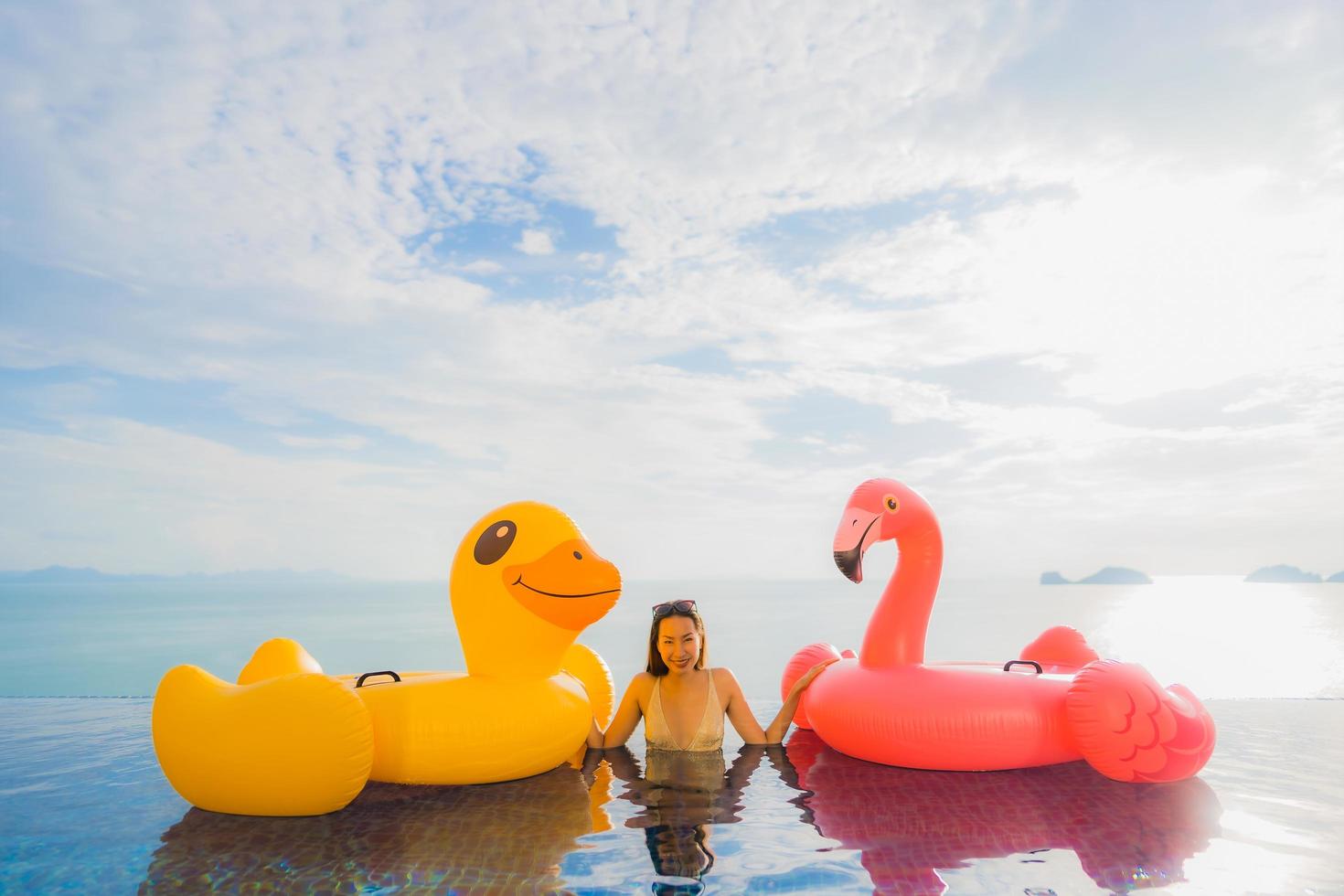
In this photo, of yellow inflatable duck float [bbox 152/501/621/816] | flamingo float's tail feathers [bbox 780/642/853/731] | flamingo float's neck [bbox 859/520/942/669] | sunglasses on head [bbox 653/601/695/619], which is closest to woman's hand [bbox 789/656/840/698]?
flamingo float's tail feathers [bbox 780/642/853/731]

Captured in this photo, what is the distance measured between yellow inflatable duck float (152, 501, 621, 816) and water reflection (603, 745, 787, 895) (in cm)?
43

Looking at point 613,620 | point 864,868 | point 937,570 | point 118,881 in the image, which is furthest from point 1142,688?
point 613,620

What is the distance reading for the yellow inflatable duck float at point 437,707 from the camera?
354 centimetres

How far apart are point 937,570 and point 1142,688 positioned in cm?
118

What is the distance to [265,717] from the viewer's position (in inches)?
138

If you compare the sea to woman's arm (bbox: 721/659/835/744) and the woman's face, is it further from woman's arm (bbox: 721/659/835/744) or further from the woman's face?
the woman's face

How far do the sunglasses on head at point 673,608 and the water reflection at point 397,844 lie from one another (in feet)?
2.85

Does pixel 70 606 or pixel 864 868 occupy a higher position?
pixel 70 606

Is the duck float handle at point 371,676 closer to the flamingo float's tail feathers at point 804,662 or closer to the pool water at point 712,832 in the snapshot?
the pool water at point 712,832

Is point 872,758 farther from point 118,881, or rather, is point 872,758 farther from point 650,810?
point 118,881

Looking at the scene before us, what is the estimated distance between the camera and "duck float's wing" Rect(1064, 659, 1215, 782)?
3961 millimetres

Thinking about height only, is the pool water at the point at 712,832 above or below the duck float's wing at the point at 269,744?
below

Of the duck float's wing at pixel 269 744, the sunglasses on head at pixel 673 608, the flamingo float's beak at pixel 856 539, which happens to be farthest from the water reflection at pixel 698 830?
the flamingo float's beak at pixel 856 539

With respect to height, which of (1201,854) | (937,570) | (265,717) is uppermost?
(937,570)
